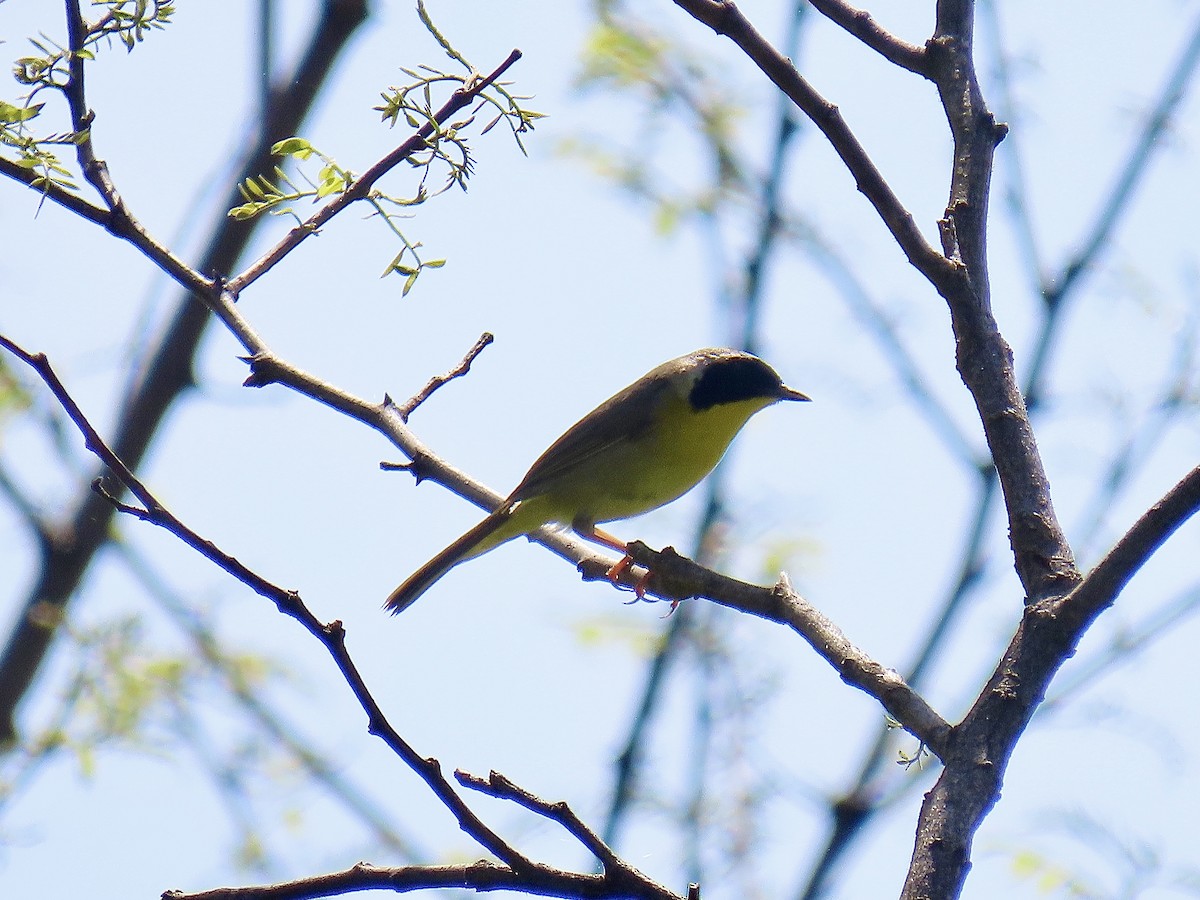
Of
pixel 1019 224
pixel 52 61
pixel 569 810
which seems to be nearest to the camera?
pixel 569 810

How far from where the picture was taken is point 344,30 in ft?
18.6

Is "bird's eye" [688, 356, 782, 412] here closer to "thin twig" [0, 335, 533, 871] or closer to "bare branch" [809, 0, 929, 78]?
"bare branch" [809, 0, 929, 78]

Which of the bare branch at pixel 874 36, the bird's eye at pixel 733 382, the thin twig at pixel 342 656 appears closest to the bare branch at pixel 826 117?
the bare branch at pixel 874 36

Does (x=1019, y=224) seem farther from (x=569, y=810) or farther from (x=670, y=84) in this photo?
(x=569, y=810)

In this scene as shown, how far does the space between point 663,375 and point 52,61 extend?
11.7ft

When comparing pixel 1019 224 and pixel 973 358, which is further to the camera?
pixel 1019 224

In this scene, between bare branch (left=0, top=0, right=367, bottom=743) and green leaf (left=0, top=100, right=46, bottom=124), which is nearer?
green leaf (left=0, top=100, right=46, bottom=124)

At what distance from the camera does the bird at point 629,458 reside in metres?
5.30

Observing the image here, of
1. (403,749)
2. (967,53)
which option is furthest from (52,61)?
(967,53)

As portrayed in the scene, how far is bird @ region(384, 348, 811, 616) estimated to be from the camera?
530 cm

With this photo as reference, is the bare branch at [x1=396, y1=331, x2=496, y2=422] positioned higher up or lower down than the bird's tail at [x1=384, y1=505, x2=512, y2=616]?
lower down

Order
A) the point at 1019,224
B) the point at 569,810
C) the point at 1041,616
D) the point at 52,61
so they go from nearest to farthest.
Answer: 1. the point at 569,810
2. the point at 1041,616
3. the point at 52,61
4. the point at 1019,224

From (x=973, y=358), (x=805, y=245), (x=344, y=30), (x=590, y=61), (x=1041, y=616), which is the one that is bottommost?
(x=1041, y=616)

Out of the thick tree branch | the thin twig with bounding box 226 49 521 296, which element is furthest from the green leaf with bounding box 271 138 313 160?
the thick tree branch
